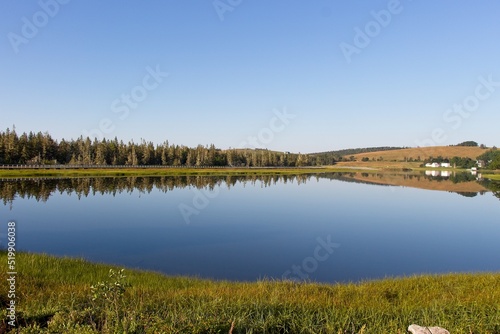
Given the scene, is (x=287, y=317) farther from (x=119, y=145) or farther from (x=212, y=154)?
(x=212, y=154)

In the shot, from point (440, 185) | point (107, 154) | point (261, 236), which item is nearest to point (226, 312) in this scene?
point (261, 236)

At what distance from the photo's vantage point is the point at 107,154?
107625mm

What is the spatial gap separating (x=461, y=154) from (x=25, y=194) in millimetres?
199485

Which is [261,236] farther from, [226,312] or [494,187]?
[494,187]

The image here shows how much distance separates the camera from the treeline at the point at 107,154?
85.1 metres

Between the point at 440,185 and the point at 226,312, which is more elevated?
the point at 226,312

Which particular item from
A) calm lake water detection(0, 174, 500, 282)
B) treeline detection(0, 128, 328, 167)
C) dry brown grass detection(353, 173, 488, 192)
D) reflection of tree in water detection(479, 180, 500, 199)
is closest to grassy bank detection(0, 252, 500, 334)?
calm lake water detection(0, 174, 500, 282)

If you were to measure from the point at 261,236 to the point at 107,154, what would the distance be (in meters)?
96.6

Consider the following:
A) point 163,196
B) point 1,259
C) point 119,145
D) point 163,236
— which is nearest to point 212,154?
point 119,145

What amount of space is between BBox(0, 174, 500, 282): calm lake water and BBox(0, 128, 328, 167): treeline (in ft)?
184

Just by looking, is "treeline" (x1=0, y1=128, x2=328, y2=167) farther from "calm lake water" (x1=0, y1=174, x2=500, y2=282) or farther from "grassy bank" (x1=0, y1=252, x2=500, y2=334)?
"grassy bank" (x1=0, y1=252, x2=500, y2=334)

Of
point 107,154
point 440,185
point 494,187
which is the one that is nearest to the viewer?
point 494,187

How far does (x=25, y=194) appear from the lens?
1499 inches

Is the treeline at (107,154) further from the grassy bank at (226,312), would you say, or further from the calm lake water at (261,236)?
the grassy bank at (226,312)
